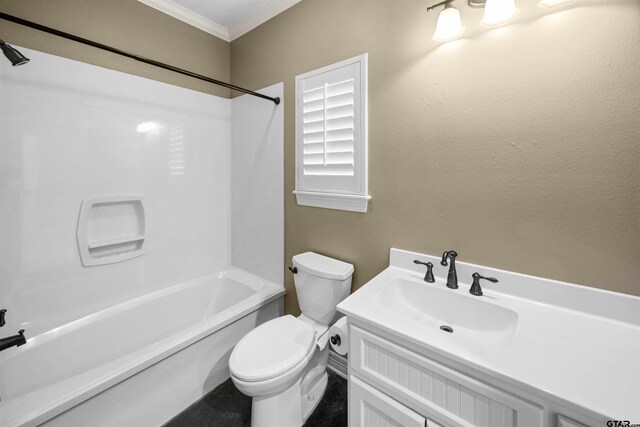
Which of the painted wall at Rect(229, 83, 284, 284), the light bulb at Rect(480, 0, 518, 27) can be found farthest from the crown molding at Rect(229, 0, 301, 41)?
the light bulb at Rect(480, 0, 518, 27)

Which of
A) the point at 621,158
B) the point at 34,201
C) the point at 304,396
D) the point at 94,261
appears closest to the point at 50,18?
the point at 34,201

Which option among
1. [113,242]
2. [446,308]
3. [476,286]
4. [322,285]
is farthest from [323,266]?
[113,242]

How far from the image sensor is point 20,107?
1414 mm

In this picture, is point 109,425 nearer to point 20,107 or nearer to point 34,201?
point 34,201

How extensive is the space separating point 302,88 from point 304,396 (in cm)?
193

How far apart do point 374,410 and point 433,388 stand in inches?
11.4

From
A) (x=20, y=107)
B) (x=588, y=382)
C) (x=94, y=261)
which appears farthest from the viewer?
(x=94, y=261)

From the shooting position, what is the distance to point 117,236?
180cm

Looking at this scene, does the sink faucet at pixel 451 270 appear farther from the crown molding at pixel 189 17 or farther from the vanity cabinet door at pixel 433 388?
the crown molding at pixel 189 17

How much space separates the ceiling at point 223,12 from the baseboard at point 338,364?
252 cm

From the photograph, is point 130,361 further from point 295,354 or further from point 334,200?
point 334,200

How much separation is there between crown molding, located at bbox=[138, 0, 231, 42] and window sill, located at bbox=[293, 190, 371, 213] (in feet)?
5.48

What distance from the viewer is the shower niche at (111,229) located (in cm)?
165

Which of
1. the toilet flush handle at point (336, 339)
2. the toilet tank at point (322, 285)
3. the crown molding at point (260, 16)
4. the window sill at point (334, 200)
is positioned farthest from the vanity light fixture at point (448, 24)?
the toilet flush handle at point (336, 339)
